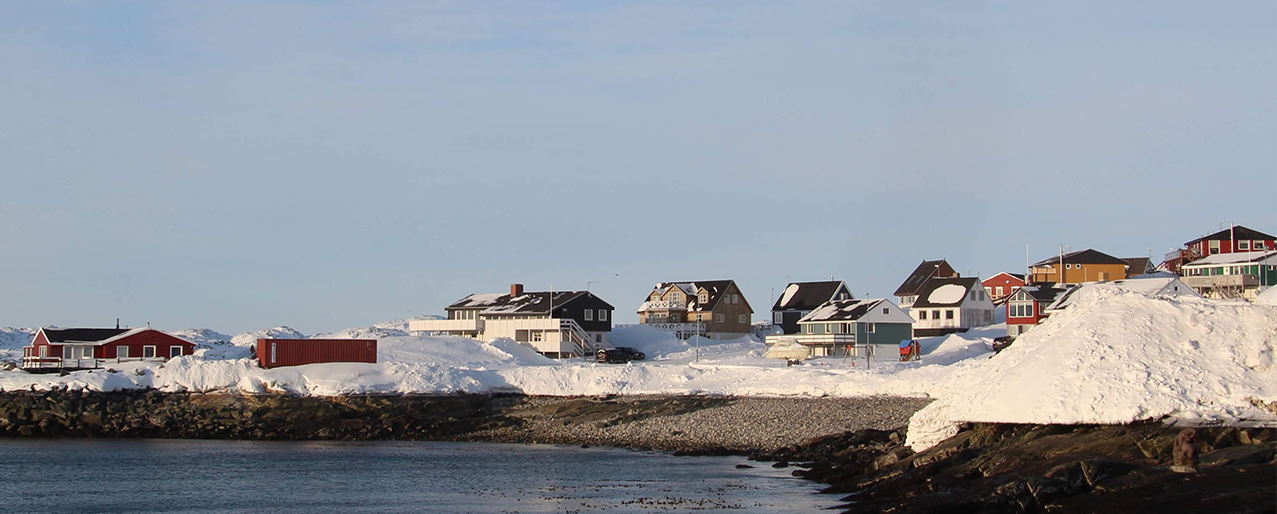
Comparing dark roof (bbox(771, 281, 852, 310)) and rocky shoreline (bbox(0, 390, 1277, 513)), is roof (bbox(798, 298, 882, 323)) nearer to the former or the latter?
dark roof (bbox(771, 281, 852, 310))

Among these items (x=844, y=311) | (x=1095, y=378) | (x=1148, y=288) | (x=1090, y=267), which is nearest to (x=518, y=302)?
(x=844, y=311)

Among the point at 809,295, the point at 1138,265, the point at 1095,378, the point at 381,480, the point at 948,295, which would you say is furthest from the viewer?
the point at 1138,265

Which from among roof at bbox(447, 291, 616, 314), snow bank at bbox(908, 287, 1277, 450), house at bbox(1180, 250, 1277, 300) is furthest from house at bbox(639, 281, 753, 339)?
snow bank at bbox(908, 287, 1277, 450)

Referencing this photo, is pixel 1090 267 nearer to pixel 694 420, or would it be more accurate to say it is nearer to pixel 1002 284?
pixel 1002 284

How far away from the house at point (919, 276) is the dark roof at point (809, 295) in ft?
19.2

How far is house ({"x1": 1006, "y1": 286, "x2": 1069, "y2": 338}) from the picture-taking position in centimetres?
8956

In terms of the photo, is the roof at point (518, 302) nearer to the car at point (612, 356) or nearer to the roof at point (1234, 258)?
the car at point (612, 356)

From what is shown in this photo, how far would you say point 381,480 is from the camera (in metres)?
38.8

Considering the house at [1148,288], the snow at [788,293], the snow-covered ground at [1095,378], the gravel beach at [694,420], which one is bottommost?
the gravel beach at [694,420]

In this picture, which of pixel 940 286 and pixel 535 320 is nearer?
pixel 535 320

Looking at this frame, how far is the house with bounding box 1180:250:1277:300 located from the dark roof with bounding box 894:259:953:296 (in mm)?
24196

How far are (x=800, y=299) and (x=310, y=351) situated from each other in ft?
193

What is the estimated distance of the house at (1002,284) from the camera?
387 ft

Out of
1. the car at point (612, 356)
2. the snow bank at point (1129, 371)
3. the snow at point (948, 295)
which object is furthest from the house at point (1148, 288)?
the snow bank at point (1129, 371)
